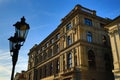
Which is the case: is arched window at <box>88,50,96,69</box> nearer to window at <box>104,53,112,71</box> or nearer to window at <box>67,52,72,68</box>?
window at <box>104,53,112,71</box>

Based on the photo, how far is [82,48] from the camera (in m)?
31.0

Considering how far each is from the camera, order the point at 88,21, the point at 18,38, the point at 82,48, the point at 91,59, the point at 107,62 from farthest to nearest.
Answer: the point at 88,21 < the point at 107,62 < the point at 91,59 < the point at 82,48 < the point at 18,38

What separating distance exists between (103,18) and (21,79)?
28.8 metres

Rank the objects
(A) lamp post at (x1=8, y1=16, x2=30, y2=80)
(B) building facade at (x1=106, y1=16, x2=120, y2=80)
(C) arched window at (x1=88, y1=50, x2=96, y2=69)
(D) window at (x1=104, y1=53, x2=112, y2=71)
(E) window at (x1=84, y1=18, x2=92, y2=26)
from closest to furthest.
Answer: (A) lamp post at (x1=8, y1=16, x2=30, y2=80), (B) building facade at (x1=106, y1=16, x2=120, y2=80), (C) arched window at (x1=88, y1=50, x2=96, y2=69), (D) window at (x1=104, y1=53, x2=112, y2=71), (E) window at (x1=84, y1=18, x2=92, y2=26)

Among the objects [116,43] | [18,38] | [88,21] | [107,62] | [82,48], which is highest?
[88,21]

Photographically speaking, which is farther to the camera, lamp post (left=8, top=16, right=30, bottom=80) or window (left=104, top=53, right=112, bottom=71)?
window (left=104, top=53, right=112, bottom=71)

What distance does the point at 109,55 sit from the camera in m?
34.1

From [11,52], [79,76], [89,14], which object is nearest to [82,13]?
[89,14]

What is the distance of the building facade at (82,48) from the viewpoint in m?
30.5

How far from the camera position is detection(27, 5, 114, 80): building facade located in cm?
3048

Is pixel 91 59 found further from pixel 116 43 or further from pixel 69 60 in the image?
pixel 116 43

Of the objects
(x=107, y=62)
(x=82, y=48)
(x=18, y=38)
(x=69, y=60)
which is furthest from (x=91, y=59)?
(x=18, y=38)

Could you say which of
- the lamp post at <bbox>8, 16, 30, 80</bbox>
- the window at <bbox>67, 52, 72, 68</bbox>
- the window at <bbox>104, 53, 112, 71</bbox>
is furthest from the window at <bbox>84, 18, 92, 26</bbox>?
the lamp post at <bbox>8, 16, 30, 80</bbox>

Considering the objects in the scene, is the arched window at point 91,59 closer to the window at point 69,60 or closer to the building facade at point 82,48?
the building facade at point 82,48
